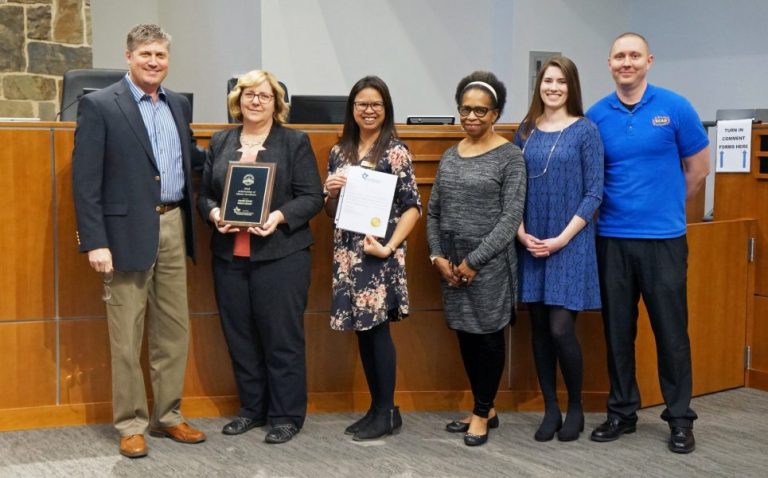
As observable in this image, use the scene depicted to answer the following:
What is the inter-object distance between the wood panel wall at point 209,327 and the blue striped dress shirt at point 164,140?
354 millimetres

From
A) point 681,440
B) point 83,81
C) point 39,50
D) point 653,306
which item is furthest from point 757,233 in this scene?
point 39,50

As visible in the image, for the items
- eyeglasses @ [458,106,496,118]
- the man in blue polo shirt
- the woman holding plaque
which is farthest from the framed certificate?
the man in blue polo shirt

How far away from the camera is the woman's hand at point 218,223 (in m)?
3.25

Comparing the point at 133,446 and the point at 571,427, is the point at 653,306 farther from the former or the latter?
the point at 133,446

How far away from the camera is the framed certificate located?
323 centimetres

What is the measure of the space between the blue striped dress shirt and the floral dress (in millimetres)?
609

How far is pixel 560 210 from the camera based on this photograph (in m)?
3.27

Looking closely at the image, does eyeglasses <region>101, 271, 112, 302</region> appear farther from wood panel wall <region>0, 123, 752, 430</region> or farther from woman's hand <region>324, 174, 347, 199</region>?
woman's hand <region>324, 174, 347, 199</region>

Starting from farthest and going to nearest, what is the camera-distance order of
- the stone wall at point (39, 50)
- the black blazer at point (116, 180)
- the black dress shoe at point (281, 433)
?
the stone wall at point (39, 50)
the black dress shoe at point (281, 433)
the black blazer at point (116, 180)

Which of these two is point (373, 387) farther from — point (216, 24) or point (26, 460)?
point (216, 24)

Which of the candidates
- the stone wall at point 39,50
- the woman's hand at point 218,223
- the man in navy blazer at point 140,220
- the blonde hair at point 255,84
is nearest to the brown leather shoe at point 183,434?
the man in navy blazer at point 140,220

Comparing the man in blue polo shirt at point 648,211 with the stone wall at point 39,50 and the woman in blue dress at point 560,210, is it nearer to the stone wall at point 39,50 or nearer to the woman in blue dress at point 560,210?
the woman in blue dress at point 560,210

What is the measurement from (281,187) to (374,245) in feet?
1.42

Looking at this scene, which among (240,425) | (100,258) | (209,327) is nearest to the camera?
(100,258)
